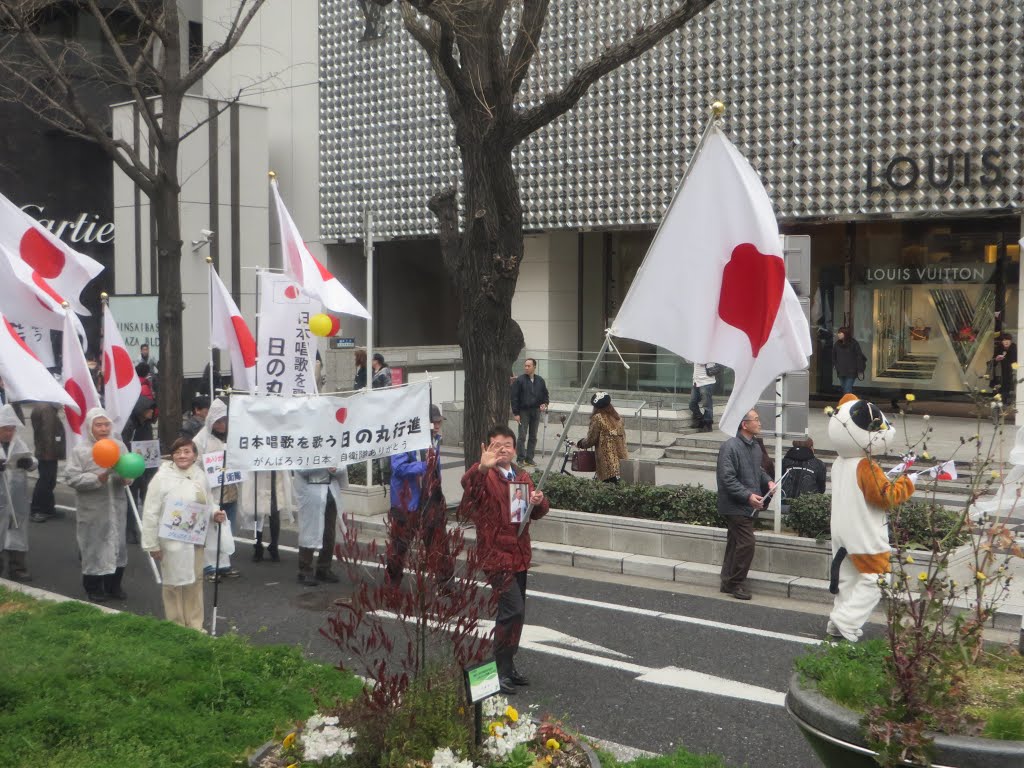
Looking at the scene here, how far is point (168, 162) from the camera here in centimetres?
1562

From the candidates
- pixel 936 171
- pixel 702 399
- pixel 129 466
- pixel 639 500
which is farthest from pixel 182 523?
pixel 936 171

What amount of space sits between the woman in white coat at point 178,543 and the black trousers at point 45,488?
6796 millimetres

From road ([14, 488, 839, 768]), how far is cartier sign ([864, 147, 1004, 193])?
11.4 metres

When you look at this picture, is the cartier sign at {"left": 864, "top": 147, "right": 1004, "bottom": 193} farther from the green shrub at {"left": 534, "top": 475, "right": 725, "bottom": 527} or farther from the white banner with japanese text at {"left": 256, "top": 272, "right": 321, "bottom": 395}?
the white banner with japanese text at {"left": 256, "top": 272, "right": 321, "bottom": 395}

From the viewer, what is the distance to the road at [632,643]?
24.1ft

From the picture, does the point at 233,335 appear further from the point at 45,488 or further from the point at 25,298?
the point at 25,298

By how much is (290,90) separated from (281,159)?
1726mm

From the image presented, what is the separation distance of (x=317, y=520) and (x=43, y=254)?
11.6 ft

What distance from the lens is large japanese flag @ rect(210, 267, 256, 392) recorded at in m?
14.4

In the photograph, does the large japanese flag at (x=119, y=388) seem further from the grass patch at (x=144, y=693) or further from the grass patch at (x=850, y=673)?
the grass patch at (x=850, y=673)

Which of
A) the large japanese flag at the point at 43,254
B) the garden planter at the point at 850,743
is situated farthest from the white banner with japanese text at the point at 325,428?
the garden planter at the point at 850,743

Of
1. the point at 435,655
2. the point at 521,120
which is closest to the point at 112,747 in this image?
the point at 435,655

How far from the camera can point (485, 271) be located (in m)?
13.2

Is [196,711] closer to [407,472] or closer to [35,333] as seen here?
[407,472]
